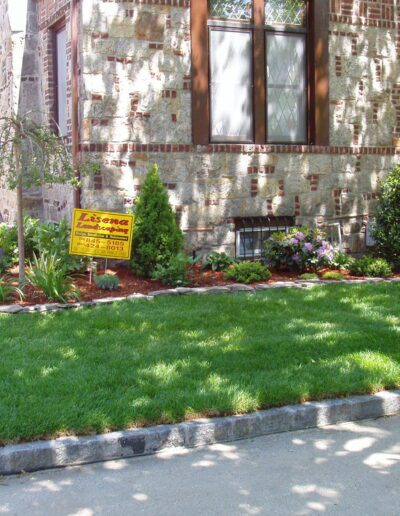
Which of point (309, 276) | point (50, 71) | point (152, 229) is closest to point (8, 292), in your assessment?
point (152, 229)

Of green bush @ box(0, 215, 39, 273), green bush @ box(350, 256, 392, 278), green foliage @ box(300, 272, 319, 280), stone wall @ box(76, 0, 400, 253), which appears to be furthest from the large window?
green bush @ box(350, 256, 392, 278)

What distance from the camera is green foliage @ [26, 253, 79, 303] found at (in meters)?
8.72

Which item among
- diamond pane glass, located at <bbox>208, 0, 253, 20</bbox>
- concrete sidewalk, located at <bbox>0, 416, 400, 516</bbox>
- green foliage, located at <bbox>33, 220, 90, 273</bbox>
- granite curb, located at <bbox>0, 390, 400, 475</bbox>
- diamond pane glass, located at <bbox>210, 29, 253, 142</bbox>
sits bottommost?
concrete sidewalk, located at <bbox>0, 416, 400, 516</bbox>

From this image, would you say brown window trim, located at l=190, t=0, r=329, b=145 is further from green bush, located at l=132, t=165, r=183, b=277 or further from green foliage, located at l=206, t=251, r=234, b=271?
green foliage, located at l=206, t=251, r=234, b=271

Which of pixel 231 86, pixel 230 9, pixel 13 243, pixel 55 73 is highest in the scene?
pixel 230 9

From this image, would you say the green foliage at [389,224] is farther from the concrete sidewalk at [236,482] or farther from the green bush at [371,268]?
the concrete sidewalk at [236,482]

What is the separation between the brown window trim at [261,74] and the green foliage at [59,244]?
2.29 meters

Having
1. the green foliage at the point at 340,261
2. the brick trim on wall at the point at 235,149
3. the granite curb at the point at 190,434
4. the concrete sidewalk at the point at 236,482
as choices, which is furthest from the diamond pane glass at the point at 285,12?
the concrete sidewalk at the point at 236,482

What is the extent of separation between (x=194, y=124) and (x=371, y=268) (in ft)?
10.3

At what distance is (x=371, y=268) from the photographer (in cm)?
1078

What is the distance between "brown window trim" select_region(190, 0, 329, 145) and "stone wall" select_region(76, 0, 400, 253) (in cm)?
13

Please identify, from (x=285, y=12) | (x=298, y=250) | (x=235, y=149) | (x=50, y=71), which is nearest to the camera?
(x=298, y=250)

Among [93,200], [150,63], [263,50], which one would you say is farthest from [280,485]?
[263,50]

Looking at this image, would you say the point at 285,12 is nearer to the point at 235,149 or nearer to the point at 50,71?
the point at 235,149
